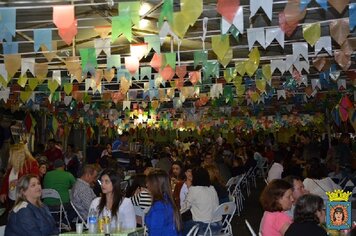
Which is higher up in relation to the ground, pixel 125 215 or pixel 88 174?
pixel 88 174

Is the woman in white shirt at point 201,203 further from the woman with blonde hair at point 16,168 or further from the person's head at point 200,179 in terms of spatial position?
the woman with blonde hair at point 16,168

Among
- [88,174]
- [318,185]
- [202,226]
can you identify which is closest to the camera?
[202,226]

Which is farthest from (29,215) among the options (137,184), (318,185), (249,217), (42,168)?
(249,217)

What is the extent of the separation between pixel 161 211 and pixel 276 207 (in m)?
0.92

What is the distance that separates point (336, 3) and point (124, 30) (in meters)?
1.95

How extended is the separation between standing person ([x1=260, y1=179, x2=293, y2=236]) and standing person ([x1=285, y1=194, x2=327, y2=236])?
40 cm

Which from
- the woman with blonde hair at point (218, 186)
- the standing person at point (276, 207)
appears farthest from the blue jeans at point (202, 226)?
the standing person at point (276, 207)

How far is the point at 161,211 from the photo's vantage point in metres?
4.73

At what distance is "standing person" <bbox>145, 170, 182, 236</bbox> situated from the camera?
4711 mm

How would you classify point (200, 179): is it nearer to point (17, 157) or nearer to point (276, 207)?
point (276, 207)

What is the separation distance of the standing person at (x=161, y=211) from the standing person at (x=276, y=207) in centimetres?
72

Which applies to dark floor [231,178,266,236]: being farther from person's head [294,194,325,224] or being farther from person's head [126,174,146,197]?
person's head [294,194,325,224]

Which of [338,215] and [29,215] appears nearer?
[29,215]

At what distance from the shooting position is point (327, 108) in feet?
57.7
